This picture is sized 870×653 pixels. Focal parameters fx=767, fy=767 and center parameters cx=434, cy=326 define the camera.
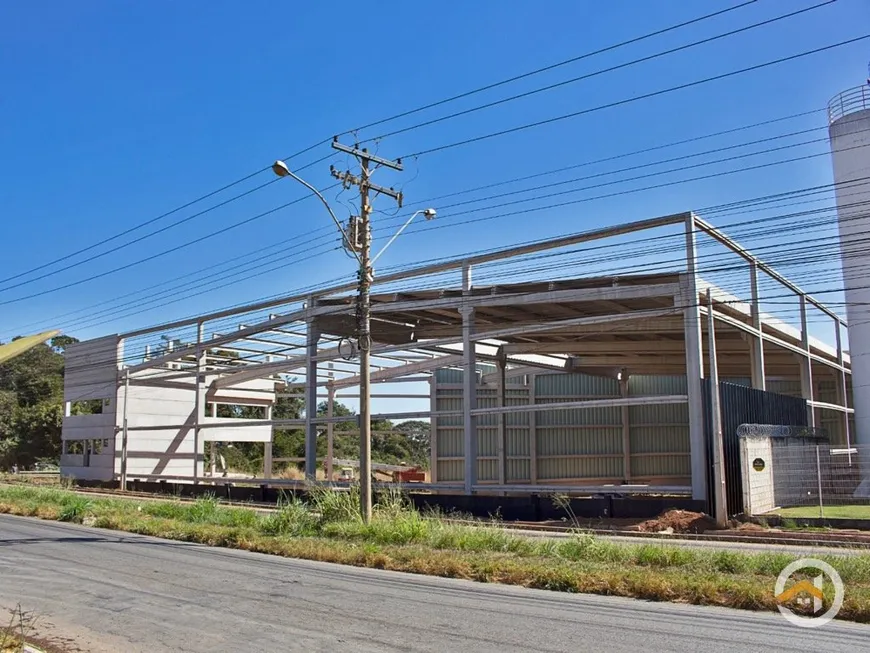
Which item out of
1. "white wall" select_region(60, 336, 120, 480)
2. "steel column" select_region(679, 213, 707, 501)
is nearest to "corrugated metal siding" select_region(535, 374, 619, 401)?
"steel column" select_region(679, 213, 707, 501)

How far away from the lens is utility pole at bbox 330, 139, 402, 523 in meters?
17.1

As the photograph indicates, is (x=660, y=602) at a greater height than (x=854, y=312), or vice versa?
(x=854, y=312)

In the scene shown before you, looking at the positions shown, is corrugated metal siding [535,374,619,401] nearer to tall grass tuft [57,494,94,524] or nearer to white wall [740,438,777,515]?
white wall [740,438,777,515]

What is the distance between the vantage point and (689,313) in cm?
2023

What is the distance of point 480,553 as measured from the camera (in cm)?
1327

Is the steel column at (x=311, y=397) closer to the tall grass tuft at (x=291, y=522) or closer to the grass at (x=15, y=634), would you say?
the tall grass tuft at (x=291, y=522)

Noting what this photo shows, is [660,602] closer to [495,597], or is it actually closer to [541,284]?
[495,597]

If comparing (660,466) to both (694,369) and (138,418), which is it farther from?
(138,418)

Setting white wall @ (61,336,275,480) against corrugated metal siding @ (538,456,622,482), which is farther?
white wall @ (61,336,275,480)

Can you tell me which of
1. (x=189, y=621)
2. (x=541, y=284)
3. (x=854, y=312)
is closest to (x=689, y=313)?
(x=541, y=284)

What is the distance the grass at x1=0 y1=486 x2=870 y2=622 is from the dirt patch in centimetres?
453

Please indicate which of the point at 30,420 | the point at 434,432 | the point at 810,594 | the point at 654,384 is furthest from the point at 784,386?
the point at 30,420

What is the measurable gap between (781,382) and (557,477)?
12349 millimetres

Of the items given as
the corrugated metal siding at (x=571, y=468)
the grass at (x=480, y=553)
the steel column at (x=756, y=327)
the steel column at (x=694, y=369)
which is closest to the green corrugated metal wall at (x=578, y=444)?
the corrugated metal siding at (x=571, y=468)
